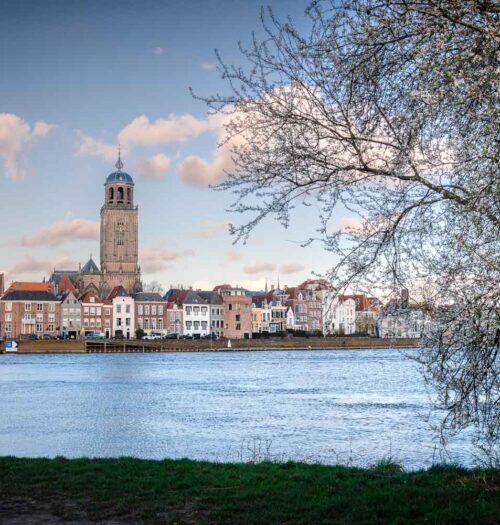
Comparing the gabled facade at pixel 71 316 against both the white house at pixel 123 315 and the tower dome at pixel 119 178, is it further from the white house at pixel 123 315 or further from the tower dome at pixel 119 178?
the tower dome at pixel 119 178

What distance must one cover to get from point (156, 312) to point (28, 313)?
62.4 ft

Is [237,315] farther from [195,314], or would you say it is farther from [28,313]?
[28,313]

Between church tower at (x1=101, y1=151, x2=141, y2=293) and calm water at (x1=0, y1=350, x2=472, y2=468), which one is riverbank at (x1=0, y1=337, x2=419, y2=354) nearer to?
church tower at (x1=101, y1=151, x2=141, y2=293)

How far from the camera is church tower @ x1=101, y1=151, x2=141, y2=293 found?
155 metres

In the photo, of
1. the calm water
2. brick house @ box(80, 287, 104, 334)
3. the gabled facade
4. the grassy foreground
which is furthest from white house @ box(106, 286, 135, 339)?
the grassy foreground

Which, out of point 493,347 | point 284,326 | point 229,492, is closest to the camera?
point 493,347

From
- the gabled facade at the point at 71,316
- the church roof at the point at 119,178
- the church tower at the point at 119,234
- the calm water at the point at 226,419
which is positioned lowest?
the calm water at the point at 226,419

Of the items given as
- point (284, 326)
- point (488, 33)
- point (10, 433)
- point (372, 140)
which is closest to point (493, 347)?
point (372, 140)

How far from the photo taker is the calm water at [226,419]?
1883 cm

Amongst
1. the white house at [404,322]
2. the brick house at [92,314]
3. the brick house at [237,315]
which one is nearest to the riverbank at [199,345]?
the brick house at [237,315]

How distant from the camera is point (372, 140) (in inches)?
338

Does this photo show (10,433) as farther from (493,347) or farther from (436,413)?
(493,347)

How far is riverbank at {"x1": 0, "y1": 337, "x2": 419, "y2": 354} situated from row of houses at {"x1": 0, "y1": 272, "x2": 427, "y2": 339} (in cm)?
315

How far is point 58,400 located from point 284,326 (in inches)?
3763
